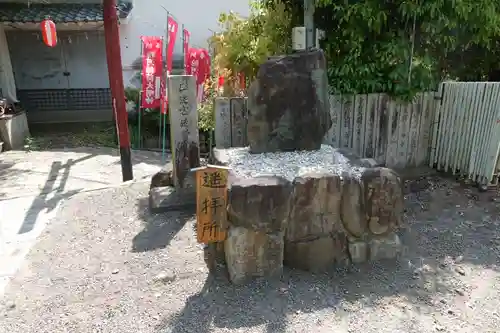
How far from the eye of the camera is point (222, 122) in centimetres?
582

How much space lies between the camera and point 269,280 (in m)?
3.39

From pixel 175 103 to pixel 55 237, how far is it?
7.60ft

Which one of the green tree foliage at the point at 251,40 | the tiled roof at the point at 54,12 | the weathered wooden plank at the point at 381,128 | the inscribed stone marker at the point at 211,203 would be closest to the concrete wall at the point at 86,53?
the tiled roof at the point at 54,12

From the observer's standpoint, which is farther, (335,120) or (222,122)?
(335,120)

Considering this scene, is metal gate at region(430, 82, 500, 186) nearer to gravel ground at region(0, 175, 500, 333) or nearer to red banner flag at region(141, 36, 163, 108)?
gravel ground at region(0, 175, 500, 333)

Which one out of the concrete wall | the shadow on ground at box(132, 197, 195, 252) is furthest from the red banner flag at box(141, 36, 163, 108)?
the shadow on ground at box(132, 197, 195, 252)

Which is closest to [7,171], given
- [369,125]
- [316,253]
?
[316,253]

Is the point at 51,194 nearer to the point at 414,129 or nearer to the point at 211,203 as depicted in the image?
the point at 211,203

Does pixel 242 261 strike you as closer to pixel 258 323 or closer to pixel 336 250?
pixel 258 323

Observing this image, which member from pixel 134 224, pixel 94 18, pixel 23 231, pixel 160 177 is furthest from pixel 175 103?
pixel 94 18

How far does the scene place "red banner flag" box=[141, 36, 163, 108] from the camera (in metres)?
8.81

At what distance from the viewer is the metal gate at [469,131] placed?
5.03 metres

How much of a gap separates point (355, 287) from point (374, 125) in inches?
127

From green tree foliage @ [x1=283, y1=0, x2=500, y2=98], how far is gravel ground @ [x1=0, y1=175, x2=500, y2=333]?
7.28 feet
